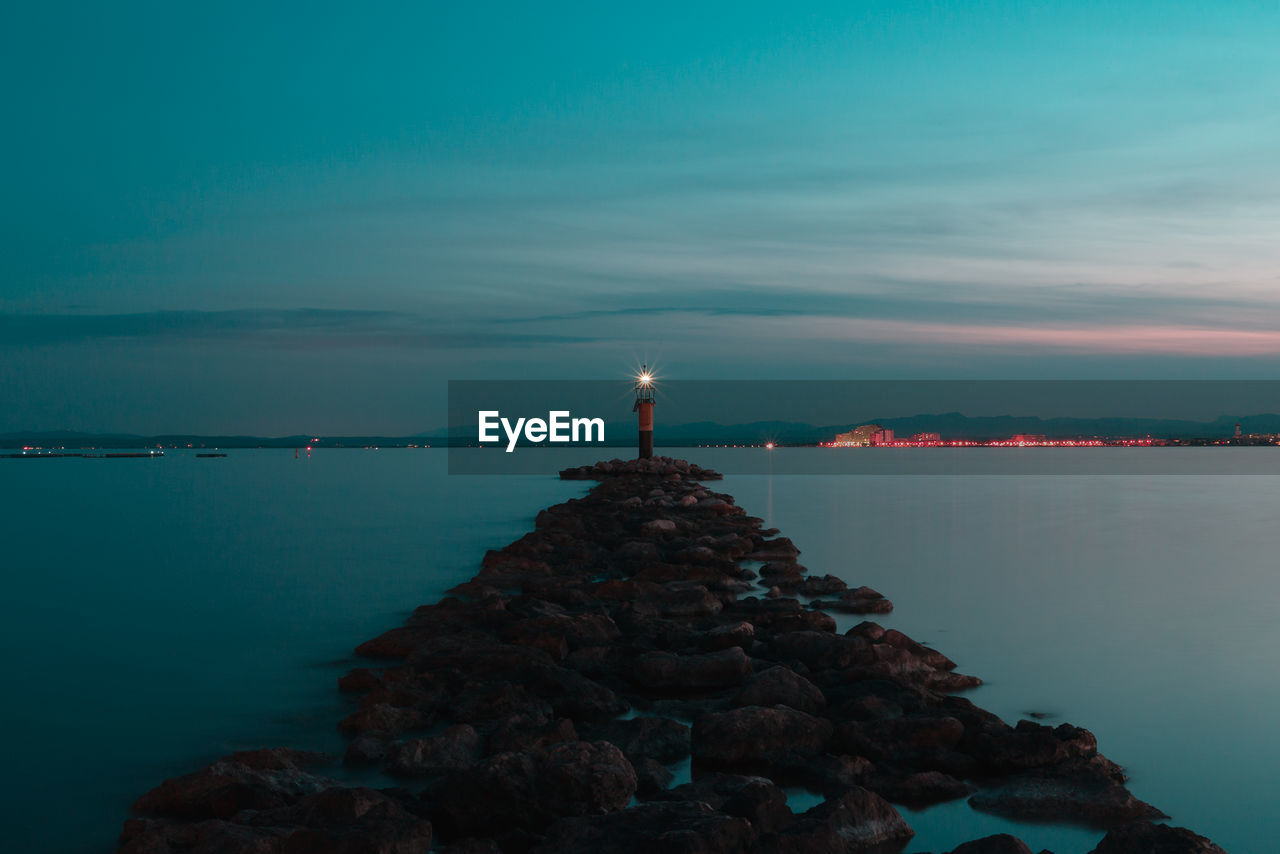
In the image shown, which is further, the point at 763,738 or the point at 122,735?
the point at 122,735

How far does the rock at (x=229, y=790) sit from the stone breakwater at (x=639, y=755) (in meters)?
0.01

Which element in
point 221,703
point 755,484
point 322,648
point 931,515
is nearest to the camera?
point 221,703

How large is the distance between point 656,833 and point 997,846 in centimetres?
139

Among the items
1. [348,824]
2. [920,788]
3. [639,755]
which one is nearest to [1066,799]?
[920,788]

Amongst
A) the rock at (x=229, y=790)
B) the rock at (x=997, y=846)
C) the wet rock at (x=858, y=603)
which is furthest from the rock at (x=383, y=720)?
the wet rock at (x=858, y=603)

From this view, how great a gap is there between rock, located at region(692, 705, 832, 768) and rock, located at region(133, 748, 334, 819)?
2.20 m

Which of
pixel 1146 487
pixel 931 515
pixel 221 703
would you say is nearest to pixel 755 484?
pixel 1146 487

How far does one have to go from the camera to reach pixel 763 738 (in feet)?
20.4

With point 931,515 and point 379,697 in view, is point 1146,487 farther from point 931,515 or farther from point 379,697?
point 379,697

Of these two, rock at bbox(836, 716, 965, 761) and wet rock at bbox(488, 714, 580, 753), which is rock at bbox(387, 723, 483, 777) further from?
rock at bbox(836, 716, 965, 761)

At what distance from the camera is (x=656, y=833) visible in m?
4.30

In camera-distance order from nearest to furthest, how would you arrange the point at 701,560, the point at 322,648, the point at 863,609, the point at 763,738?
the point at 763,738, the point at 322,648, the point at 863,609, the point at 701,560

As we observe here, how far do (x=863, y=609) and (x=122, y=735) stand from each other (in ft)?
26.5

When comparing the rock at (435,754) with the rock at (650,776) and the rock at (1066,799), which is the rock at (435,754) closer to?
the rock at (650,776)
